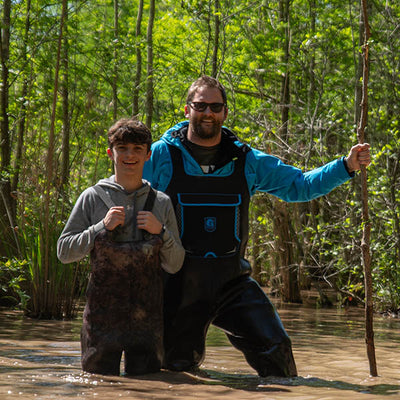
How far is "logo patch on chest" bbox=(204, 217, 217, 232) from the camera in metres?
4.55

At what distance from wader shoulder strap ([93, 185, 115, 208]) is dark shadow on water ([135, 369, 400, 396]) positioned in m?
0.98

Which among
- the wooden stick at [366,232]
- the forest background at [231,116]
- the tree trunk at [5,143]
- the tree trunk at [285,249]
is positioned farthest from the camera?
the tree trunk at [285,249]

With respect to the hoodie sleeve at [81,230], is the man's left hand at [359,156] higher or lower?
higher

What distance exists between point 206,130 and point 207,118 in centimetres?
8

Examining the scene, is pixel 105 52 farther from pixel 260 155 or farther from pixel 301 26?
pixel 260 155

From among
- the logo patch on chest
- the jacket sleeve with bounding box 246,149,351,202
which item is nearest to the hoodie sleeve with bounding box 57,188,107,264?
the logo patch on chest

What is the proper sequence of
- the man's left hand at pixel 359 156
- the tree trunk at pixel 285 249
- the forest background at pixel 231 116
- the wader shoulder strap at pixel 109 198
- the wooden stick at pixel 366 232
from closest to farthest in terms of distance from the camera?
the wader shoulder strap at pixel 109 198 → the wooden stick at pixel 366 232 → the man's left hand at pixel 359 156 → the forest background at pixel 231 116 → the tree trunk at pixel 285 249

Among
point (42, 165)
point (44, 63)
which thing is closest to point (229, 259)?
point (42, 165)

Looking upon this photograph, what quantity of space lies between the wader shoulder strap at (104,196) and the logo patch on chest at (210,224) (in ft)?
2.17

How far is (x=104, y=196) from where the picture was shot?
4.18 meters

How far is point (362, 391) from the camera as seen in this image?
4.14m

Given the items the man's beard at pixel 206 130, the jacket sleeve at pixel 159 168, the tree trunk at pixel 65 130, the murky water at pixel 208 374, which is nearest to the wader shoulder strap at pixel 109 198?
the jacket sleeve at pixel 159 168

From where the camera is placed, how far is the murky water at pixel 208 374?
3832 millimetres

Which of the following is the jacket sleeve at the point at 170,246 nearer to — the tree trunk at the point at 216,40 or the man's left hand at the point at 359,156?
the man's left hand at the point at 359,156
